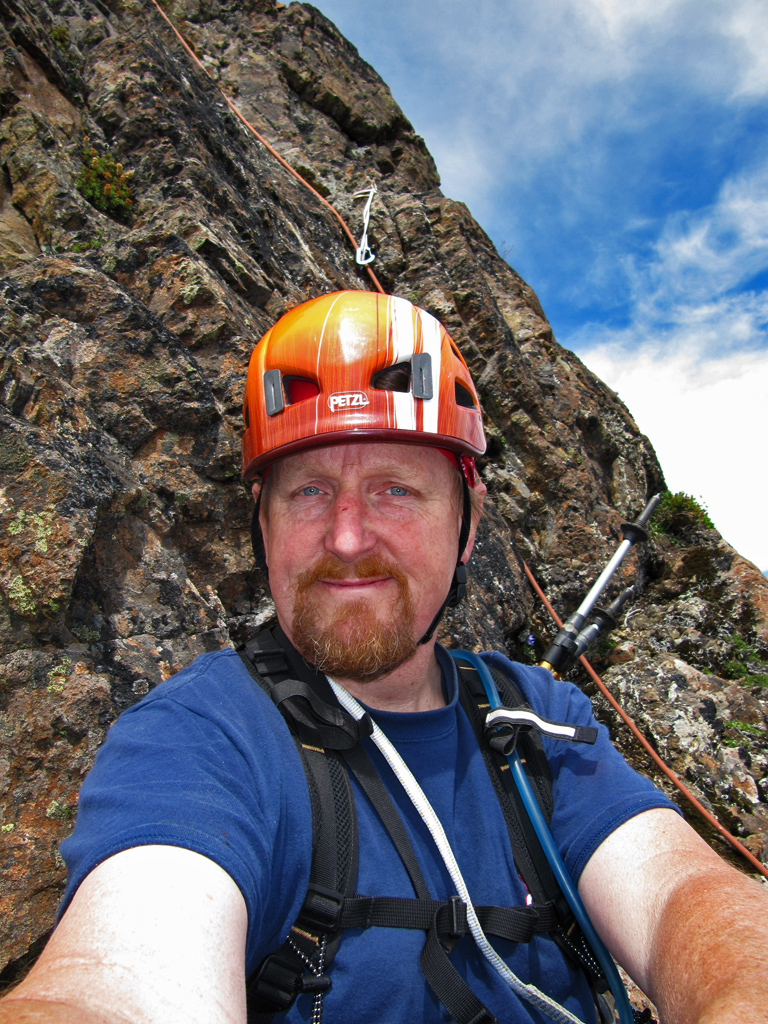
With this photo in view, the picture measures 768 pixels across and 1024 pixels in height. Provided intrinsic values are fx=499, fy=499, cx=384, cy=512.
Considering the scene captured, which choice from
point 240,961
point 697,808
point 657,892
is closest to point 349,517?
point 240,961

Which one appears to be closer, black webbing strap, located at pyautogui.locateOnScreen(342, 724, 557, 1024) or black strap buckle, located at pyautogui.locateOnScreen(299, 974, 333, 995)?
black strap buckle, located at pyautogui.locateOnScreen(299, 974, 333, 995)

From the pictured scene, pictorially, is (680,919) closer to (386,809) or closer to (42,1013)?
(386,809)

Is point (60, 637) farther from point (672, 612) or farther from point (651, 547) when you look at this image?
point (651, 547)

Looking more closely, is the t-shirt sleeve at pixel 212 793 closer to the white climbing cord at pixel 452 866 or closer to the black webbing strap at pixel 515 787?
the white climbing cord at pixel 452 866

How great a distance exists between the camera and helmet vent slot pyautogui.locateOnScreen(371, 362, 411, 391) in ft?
9.23

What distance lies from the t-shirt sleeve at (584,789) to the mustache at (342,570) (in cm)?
113

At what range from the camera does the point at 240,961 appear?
1.30 m

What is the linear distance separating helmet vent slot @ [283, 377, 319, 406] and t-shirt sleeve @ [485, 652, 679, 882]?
6.66 ft

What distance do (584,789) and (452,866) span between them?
2.46ft

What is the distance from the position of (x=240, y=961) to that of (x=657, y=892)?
149cm

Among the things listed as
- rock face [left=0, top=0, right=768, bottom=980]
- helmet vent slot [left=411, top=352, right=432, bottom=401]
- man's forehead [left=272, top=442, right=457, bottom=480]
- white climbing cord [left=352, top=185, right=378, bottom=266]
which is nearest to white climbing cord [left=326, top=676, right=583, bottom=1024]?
man's forehead [left=272, top=442, right=457, bottom=480]

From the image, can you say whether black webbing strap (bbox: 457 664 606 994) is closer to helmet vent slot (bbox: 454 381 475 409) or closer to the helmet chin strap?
the helmet chin strap

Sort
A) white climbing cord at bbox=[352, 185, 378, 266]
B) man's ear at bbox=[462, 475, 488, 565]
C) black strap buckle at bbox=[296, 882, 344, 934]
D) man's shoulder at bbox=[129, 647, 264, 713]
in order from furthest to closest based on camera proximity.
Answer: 1. white climbing cord at bbox=[352, 185, 378, 266]
2. man's ear at bbox=[462, 475, 488, 565]
3. man's shoulder at bbox=[129, 647, 264, 713]
4. black strap buckle at bbox=[296, 882, 344, 934]

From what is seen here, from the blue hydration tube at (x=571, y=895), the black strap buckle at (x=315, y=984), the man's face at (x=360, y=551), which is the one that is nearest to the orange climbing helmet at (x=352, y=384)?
the man's face at (x=360, y=551)
